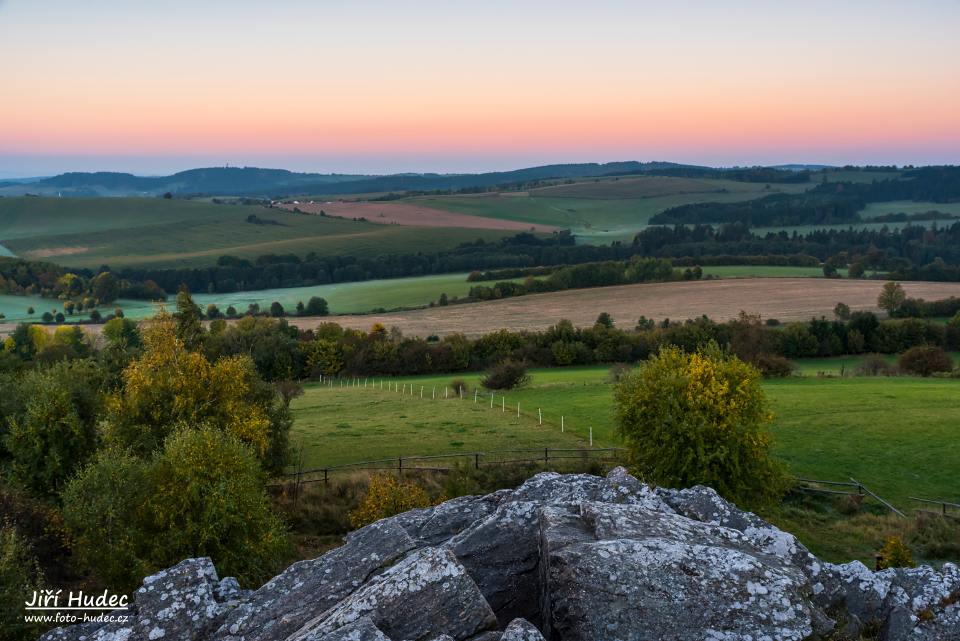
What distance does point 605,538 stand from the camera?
455 inches

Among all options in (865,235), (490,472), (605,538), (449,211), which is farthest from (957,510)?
(449,211)

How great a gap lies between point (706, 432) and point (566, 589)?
19064 mm

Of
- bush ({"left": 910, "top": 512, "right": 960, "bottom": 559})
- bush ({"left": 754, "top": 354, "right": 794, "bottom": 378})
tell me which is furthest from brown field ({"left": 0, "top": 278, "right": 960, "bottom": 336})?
bush ({"left": 910, "top": 512, "right": 960, "bottom": 559})

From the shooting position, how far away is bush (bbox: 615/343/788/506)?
92.0ft

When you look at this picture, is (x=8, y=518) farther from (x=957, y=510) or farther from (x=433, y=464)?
(x=957, y=510)

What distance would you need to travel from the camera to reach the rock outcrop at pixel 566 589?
33.8ft

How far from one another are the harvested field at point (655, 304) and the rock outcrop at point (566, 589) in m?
72.0

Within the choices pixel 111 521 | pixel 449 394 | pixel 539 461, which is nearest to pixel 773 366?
pixel 449 394

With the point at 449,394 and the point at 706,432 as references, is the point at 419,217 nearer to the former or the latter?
the point at 449,394

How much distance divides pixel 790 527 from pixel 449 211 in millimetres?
170049

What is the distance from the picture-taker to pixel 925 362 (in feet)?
211

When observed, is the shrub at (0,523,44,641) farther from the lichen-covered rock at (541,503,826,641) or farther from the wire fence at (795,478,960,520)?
the wire fence at (795,478,960,520)

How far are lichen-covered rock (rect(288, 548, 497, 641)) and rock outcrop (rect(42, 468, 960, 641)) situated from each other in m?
0.02

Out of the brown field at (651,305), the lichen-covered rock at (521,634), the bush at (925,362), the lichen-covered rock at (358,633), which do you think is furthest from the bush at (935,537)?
the brown field at (651,305)
